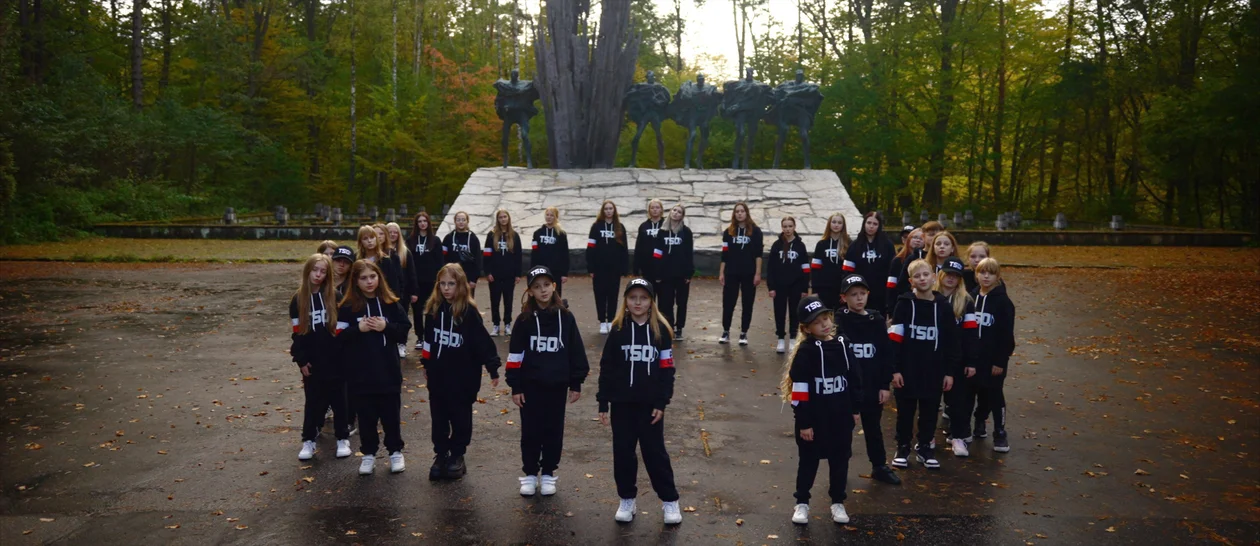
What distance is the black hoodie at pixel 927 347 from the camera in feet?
19.2

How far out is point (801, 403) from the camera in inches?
195

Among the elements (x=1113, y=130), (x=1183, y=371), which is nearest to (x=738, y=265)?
(x=1183, y=371)

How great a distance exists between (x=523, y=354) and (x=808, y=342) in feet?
5.41

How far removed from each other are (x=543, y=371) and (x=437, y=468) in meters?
1.05

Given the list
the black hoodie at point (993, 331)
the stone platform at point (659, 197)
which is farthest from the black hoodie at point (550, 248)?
the stone platform at point (659, 197)

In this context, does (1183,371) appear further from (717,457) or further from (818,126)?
(818,126)

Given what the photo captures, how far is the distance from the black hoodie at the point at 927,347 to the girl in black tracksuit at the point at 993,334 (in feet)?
1.34

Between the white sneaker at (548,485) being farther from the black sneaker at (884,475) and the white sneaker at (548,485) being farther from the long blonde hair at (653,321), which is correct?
the black sneaker at (884,475)

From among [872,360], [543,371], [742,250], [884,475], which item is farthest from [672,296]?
[543,371]

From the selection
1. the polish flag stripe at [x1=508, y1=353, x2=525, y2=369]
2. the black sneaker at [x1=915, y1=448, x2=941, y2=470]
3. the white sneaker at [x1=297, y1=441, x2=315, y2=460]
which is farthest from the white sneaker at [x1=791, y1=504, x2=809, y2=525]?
the white sneaker at [x1=297, y1=441, x2=315, y2=460]

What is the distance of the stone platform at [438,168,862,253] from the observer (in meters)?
19.0

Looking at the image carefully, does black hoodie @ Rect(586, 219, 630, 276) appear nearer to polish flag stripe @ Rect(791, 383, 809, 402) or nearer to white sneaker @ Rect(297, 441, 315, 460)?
white sneaker @ Rect(297, 441, 315, 460)

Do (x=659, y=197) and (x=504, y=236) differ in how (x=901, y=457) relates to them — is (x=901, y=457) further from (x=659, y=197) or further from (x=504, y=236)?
(x=659, y=197)

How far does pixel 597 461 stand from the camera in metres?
6.07
